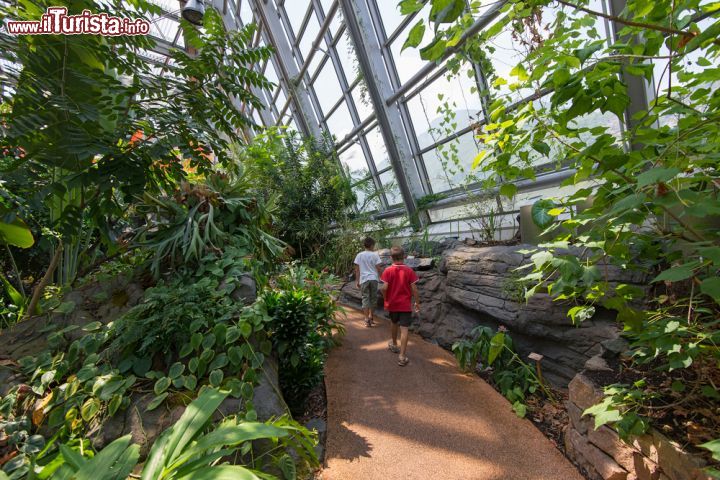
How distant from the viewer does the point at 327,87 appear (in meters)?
8.55

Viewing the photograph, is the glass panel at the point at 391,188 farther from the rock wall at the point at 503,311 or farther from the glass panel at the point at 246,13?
the glass panel at the point at 246,13

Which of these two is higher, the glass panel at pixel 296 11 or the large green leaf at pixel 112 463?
the glass panel at pixel 296 11

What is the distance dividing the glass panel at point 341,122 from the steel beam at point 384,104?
2157 millimetres

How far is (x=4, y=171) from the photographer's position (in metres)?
1.48

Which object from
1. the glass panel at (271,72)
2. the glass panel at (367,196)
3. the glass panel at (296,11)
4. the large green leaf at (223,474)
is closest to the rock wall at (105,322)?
the large green leaf at (223,474)

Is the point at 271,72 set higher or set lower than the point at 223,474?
higher

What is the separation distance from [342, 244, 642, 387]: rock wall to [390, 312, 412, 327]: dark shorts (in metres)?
0.70

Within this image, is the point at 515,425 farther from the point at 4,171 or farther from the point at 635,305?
the point at 4,171

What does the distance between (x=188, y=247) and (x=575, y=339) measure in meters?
3.28

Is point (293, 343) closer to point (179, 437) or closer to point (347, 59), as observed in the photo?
point (179, 437)

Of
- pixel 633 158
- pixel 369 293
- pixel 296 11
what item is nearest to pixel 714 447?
pixel 633 158

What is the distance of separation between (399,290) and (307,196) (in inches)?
174

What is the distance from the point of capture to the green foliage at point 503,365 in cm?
251

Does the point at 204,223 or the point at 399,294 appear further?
the point at 399,294
